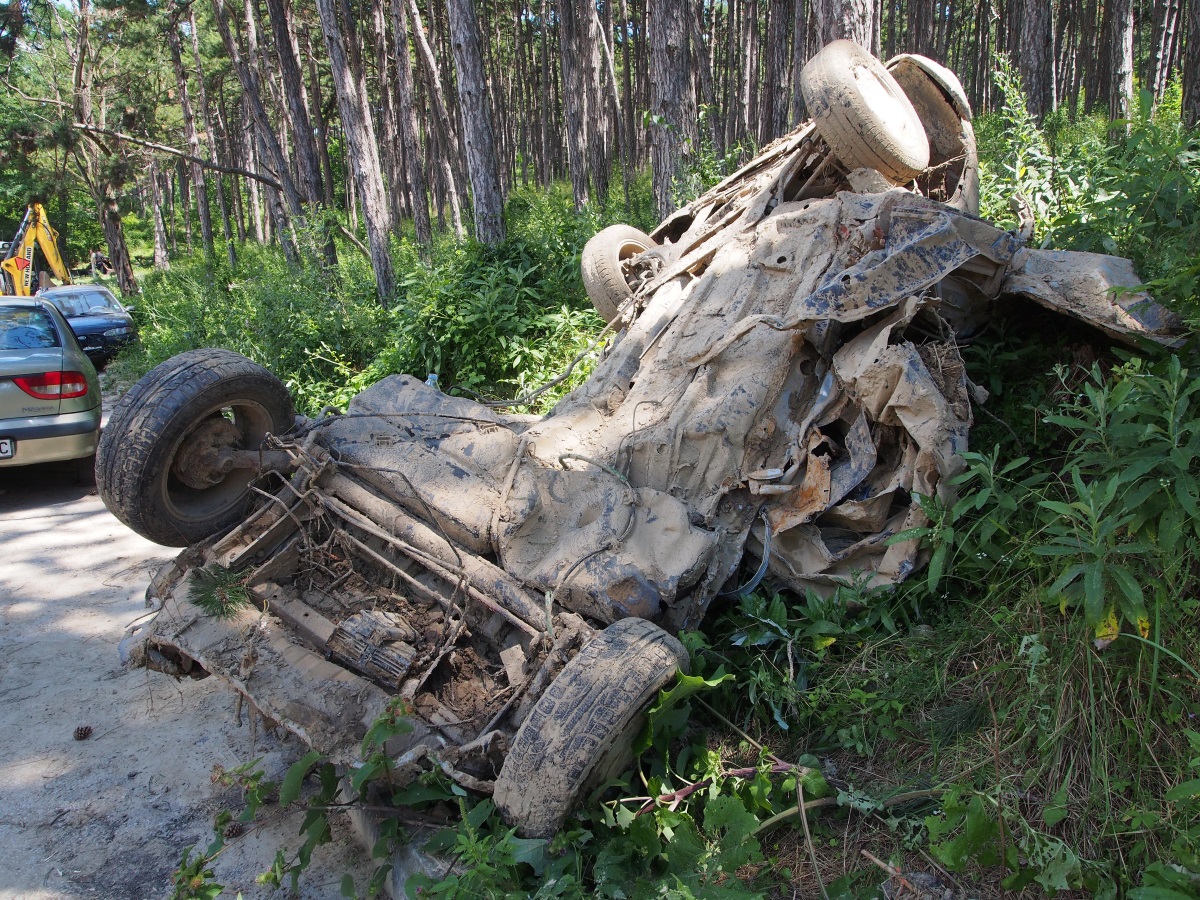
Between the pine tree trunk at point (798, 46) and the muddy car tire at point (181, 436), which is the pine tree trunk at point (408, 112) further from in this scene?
the muddy car tire at point (181, 436)

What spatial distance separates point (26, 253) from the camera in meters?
19.7

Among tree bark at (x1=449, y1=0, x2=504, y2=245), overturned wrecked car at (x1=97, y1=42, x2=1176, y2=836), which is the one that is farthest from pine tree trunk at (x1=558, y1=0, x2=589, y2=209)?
overturned wrecked car at (x1=97, y1=42, x2=1176, y2=836)

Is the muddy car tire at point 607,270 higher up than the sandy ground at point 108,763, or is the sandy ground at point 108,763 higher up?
the muddy car tire at point 607,270

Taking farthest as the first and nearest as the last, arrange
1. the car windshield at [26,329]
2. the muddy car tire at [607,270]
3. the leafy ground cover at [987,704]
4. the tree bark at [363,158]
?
the tree bark at [363,158] → the car windshield at [26,329] → the muddy car tire at [607,270] → the leafy ground cover at [987,704]

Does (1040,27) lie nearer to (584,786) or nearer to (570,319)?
(570,319)

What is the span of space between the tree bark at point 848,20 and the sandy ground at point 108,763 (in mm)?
6692

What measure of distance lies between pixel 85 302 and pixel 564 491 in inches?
645

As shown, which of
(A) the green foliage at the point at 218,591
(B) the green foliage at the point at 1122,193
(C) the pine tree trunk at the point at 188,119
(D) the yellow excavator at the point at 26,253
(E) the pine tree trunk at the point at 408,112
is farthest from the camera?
(C) the pine tree trunk at the point at 188,119

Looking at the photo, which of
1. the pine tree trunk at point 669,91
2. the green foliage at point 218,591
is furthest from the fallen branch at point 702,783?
the pine tree trunk at point 669,91

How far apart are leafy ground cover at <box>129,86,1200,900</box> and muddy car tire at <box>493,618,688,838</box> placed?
93mm

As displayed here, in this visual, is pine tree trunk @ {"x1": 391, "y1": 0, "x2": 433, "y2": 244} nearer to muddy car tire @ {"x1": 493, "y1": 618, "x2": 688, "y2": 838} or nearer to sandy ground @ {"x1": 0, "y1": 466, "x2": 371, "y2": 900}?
sandy ground @ {"x1": 0, "y1": 466, "x2": 371, "y2": 900}

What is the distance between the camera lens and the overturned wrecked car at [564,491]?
10.4 ft

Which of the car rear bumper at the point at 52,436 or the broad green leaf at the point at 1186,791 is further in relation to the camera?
the car rear bumper at the point at 52,436

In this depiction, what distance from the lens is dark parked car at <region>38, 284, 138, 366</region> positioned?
49.3 ft
